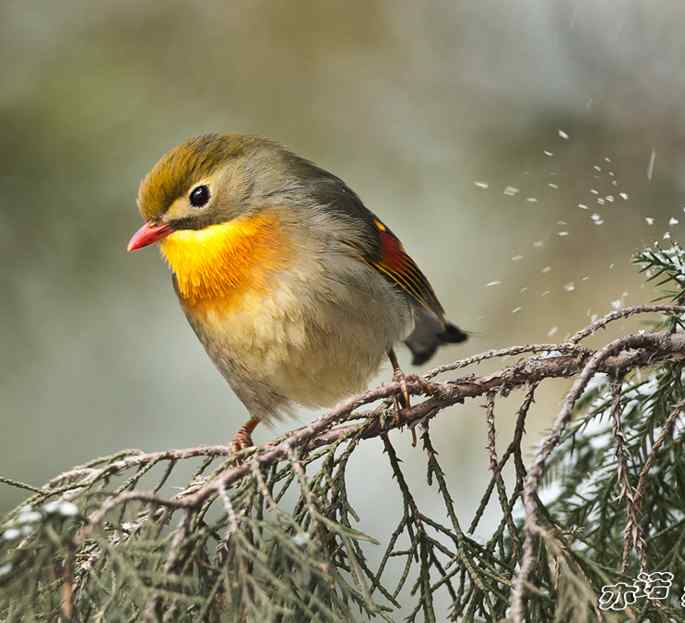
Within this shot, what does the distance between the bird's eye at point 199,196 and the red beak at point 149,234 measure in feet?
0.41

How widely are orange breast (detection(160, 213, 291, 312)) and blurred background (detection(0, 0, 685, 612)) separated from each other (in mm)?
1320

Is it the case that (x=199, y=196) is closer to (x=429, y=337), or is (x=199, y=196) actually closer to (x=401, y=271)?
(x=401, y=271)

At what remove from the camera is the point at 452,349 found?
470 cm

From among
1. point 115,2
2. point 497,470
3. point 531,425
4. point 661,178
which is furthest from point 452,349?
point 497,470

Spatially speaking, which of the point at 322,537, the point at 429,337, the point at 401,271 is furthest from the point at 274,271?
the point at 322,537

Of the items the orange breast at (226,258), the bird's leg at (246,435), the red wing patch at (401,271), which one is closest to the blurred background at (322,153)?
the red wing patch at (401,271)


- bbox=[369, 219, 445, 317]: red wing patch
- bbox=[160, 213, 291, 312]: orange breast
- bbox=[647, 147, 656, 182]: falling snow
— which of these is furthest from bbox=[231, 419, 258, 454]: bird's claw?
bbox=[647, 147, 656, 182]: falling snow

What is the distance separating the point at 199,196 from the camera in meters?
3.33

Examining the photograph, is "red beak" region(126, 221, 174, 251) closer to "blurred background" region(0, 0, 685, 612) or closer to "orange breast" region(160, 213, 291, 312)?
"orange breast" region(160, 213, 291, 312)

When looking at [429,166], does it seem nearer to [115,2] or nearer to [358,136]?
[358,136]

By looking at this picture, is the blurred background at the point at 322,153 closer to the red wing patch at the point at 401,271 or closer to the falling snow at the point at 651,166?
the falling snow at the point at 651,166

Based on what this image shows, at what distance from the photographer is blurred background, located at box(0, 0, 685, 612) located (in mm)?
4172

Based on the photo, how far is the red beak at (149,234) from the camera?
3.22 metres

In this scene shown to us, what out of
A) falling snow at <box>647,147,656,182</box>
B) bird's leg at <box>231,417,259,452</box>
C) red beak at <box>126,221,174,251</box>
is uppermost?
red beak at <box>126,221,174,251</box>
